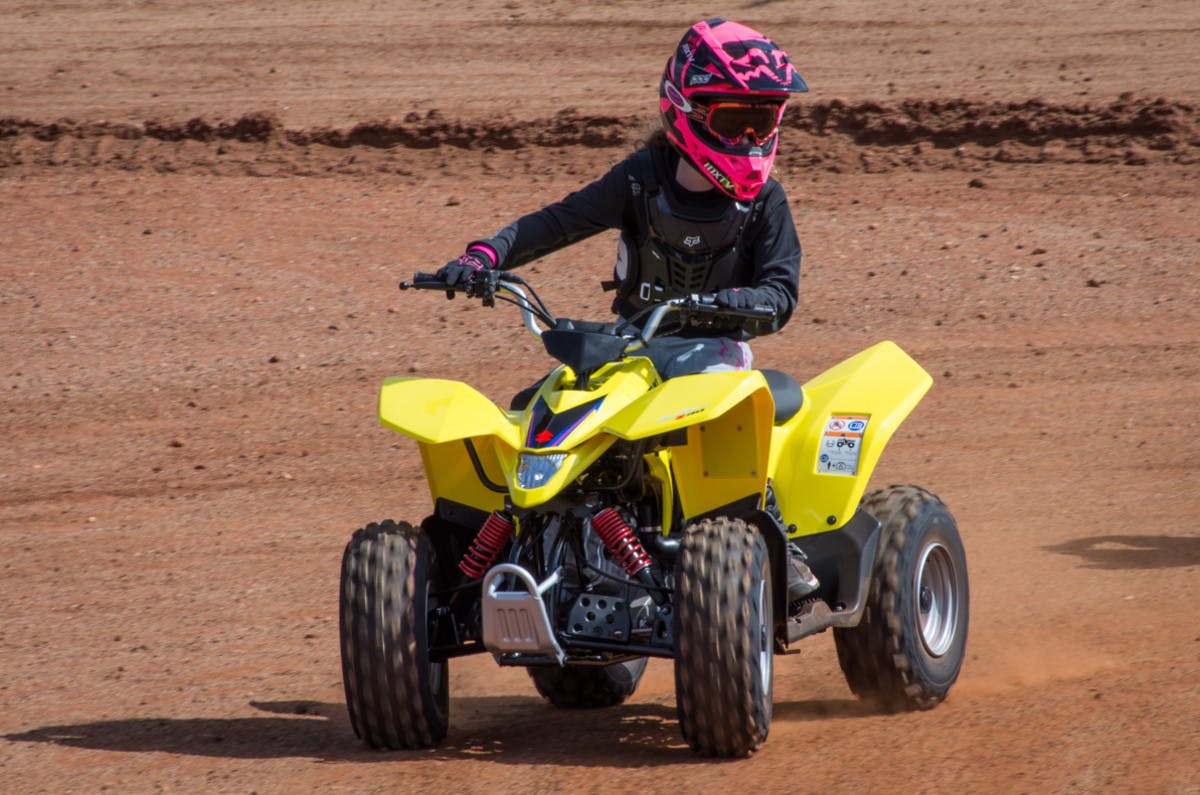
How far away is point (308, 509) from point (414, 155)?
8033 mm

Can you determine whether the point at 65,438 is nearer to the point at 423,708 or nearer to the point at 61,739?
the point at 61,739

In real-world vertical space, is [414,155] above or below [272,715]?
above

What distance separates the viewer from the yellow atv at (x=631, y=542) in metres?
5.57

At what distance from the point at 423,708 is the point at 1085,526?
→ 5175mm

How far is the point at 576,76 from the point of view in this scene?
66.3ft

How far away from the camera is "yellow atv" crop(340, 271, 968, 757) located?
5574 mm

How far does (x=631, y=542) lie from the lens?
5.75m

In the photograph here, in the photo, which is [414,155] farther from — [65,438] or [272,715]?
[272,715]

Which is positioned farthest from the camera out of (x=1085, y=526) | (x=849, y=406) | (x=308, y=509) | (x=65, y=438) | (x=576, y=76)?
(x=576, y=76)

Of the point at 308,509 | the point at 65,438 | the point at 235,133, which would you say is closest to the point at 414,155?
the point at 235,133

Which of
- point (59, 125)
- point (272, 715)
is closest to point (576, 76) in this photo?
point (59, 125)

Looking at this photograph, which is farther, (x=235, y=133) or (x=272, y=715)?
(x=235, y=133)

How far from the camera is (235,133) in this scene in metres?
18.6

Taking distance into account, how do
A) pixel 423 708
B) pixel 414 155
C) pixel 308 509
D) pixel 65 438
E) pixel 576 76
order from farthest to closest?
pixel 576 76 < pixel 414 155 < pixel 65 438 < pixel 308 509 < pixel 423 708
